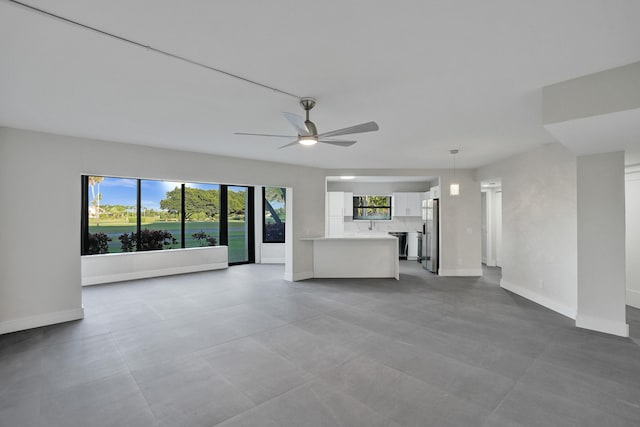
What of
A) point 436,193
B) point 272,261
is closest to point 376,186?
point 436,193

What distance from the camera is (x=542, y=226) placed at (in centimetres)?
476

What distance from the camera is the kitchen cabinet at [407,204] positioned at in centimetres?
927

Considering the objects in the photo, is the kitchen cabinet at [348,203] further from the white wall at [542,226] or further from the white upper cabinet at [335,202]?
the white wall at [542,226]

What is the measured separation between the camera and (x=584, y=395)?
238 centimetres

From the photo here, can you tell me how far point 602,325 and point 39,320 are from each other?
710 centimetres

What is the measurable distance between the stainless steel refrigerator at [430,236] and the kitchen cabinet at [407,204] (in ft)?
3.53

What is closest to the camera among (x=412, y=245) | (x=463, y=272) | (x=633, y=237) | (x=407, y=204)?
(x=633, y=237)

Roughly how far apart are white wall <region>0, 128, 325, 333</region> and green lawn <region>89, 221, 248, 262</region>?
352cm

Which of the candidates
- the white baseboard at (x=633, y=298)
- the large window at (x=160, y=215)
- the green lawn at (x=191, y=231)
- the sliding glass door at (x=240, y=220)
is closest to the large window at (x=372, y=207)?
the sliding glass door at (x=240, y=220)

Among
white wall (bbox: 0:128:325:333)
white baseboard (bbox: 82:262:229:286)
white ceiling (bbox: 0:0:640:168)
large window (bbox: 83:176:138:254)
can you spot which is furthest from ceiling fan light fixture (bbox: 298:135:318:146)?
large window (bbox: 83:176:138:254)

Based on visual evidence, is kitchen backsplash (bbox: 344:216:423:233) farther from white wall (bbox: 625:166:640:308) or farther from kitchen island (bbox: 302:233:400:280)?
white wall (bbox: 625:166:640:308)

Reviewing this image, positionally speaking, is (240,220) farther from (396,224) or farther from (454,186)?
(454,186)

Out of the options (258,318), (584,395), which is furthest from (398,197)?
(584,395)

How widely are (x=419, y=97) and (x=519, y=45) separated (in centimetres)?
93
